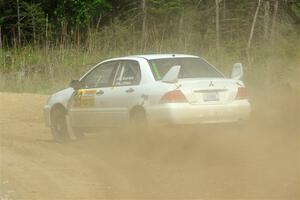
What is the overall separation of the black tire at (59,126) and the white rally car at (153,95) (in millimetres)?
36

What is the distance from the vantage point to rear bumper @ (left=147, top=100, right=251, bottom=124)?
11.6 metres

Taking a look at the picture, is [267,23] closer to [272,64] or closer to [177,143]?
[272,64]

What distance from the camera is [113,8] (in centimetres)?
4722

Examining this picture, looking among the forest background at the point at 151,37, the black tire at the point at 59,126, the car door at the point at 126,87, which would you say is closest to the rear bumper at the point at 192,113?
the car door at the point at 126,87

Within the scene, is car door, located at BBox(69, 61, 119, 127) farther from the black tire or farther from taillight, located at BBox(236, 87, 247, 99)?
taillight, located at BBox(236, 87, 247, 99)

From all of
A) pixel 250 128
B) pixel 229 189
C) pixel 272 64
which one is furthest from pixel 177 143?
pixel 272 64

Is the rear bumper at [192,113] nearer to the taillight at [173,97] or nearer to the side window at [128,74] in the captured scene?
the taillight at [173,97]

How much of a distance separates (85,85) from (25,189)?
5.00 metres

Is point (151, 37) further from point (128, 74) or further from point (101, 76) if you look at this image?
point (128, 74)

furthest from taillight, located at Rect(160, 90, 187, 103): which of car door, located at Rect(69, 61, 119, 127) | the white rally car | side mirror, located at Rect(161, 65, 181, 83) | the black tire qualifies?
the black tire

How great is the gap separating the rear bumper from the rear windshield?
73 centimetres

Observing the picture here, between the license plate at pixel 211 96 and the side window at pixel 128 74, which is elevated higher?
the side window at pixel 128 74

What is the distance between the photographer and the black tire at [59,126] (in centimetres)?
1457

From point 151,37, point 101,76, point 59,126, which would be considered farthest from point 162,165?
point 151,37
